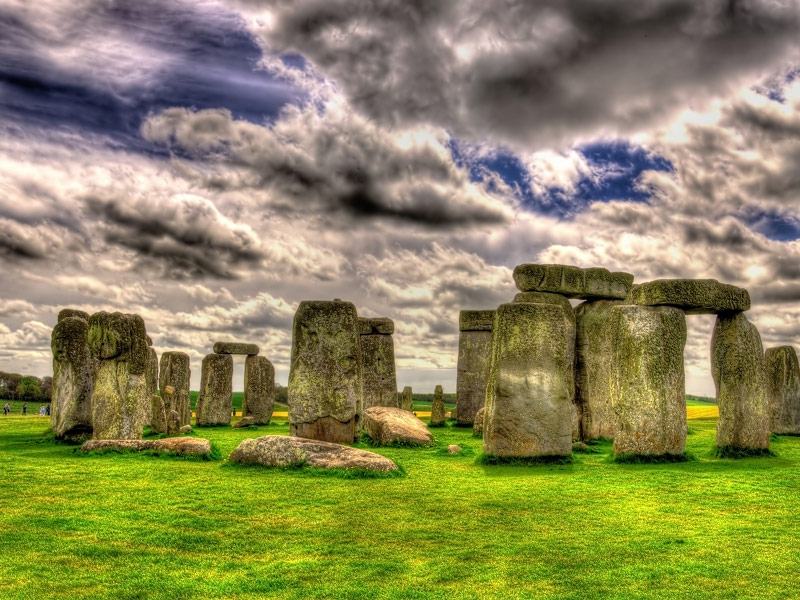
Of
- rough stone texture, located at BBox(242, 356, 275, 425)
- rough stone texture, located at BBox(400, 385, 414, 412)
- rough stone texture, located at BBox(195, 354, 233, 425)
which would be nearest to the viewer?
rough stone texture, located at BBox(195, 354, 233, 425)

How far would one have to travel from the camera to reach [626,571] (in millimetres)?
5887

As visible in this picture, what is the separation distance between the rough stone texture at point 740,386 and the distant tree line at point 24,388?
141 ft

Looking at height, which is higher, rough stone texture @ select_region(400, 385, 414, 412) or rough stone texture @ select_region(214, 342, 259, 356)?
rough stone texture @ select_region(214, 342, 259, 356)

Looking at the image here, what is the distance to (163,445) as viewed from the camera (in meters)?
12.1

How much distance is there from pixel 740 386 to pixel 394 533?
8578 millimetres

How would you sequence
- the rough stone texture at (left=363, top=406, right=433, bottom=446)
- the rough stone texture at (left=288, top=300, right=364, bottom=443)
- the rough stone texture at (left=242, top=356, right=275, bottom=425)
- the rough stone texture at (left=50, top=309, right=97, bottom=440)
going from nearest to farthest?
the rough stone texture at (left=50, top=309, right=97, bottom=440), the rough stone texture at (left=363, top=406, right=433, bottom=446), the rough stone texture at (left=288, top=300, right=364, bottom=443), the rough stone texture at (left=242, top=356, right=275, bottom=425)

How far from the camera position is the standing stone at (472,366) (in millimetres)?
23703

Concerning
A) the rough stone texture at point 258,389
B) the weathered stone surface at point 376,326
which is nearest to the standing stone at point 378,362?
the weathered stone surface at point 376,326

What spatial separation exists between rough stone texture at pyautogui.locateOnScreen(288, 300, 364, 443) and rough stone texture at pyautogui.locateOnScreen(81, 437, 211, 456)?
11.4ft

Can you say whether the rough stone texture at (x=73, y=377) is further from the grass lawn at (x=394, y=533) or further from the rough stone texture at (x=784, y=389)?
the rough stone texture at (x=784, y=389)

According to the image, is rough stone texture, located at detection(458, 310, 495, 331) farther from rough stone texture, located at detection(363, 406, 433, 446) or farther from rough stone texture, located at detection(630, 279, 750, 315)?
rough stone texture, located at detection(630, 279, 750, 315)

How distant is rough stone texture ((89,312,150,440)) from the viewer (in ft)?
43.8

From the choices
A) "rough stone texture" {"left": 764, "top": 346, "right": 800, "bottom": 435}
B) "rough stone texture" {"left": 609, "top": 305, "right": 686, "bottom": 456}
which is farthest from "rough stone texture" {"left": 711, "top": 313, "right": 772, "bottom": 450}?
"rough stone texture" {"left": 764, "top": 346, "right": 800, "bottom": 435}

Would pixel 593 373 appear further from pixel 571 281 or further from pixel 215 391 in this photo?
pixel 215 391
